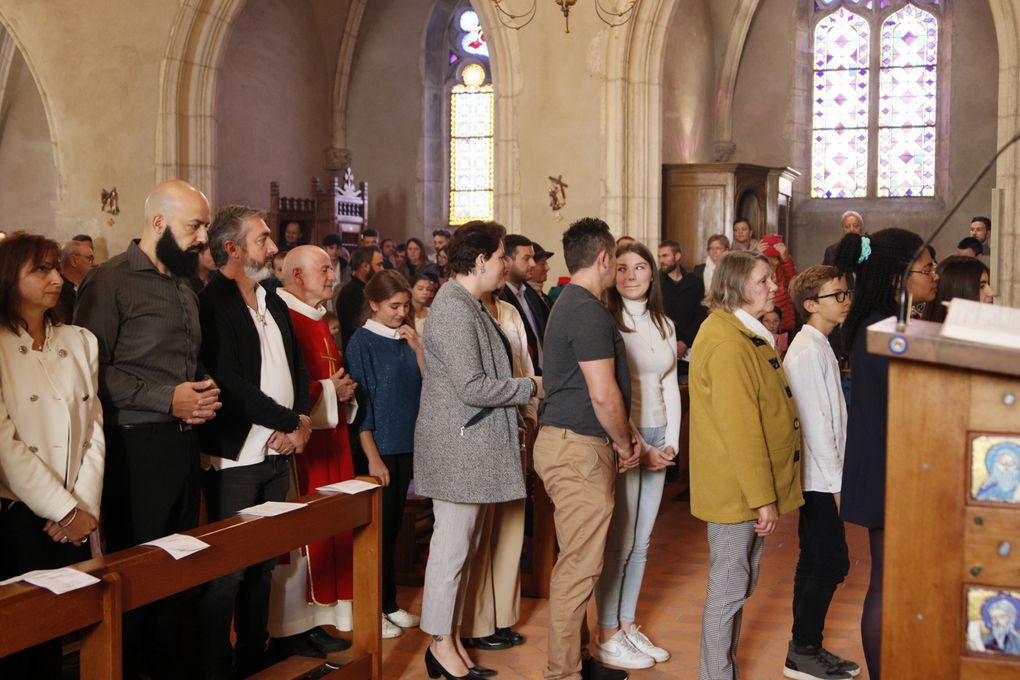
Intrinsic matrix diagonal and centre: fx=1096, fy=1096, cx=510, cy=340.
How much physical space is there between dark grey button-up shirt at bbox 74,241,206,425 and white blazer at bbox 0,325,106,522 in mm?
158

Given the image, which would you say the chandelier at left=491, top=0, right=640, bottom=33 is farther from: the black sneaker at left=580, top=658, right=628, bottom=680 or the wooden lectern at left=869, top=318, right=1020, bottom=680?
the wooden lectern at left=869, top=318, right=1020, bottom=680

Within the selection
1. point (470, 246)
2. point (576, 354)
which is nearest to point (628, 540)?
point (576, 354)

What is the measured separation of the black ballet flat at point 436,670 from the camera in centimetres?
399

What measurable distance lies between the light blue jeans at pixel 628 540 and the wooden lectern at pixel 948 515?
85.3 inches

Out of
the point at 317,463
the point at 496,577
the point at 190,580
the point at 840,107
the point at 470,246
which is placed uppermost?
the point at 840,107

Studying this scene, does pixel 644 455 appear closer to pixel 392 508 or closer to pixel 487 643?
pixel 487 643

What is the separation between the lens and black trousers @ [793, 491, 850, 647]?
393 cm

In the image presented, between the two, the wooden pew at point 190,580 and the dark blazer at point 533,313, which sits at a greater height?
the dark blazer at point 533,313

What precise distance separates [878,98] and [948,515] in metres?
14.3

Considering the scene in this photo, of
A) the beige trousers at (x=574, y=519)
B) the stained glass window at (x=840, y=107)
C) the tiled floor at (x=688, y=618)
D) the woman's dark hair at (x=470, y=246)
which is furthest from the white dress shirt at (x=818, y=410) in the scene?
the stained glass window at (x=840, y=107)

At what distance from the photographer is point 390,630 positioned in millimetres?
4598

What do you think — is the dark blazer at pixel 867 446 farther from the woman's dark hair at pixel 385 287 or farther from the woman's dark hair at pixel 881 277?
the woman's dark hair at pixel 385 287

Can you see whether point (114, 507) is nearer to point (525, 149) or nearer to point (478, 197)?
point (525, 149)

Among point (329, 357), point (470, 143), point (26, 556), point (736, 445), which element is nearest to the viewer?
point (26, 556)
